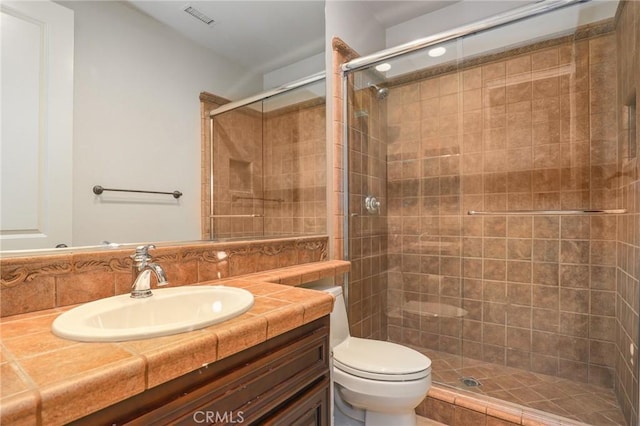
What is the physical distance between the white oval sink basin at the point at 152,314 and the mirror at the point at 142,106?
0.88ft

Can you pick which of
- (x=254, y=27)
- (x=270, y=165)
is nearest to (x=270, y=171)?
A: (x=270, y=165)

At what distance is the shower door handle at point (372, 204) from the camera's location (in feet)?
7.35

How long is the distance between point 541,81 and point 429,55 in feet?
2.45

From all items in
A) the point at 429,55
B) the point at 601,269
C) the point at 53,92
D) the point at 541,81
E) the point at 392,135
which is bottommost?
the point at 601,269

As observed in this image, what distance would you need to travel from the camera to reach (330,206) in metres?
1.93

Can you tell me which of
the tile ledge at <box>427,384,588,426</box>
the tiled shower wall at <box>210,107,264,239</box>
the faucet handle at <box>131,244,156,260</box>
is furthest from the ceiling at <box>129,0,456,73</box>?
the tile ledge at <box>427,384,588,426</box>

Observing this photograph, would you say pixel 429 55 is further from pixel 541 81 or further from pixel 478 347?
pixel 478 347

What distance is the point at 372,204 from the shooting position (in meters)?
2.31

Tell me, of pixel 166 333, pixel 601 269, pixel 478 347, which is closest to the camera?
pixel 166 333

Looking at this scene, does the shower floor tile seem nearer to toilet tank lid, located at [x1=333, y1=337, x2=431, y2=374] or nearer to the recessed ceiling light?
toilet tank lid, located at [x1=333, y1=337, x2=431, y2=374]

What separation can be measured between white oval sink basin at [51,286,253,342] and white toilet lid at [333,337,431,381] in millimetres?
730

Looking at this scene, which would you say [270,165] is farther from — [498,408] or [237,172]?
[498,408]

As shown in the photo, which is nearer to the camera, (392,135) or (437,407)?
(437,407)

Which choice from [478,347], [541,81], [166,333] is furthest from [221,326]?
[541,81]
